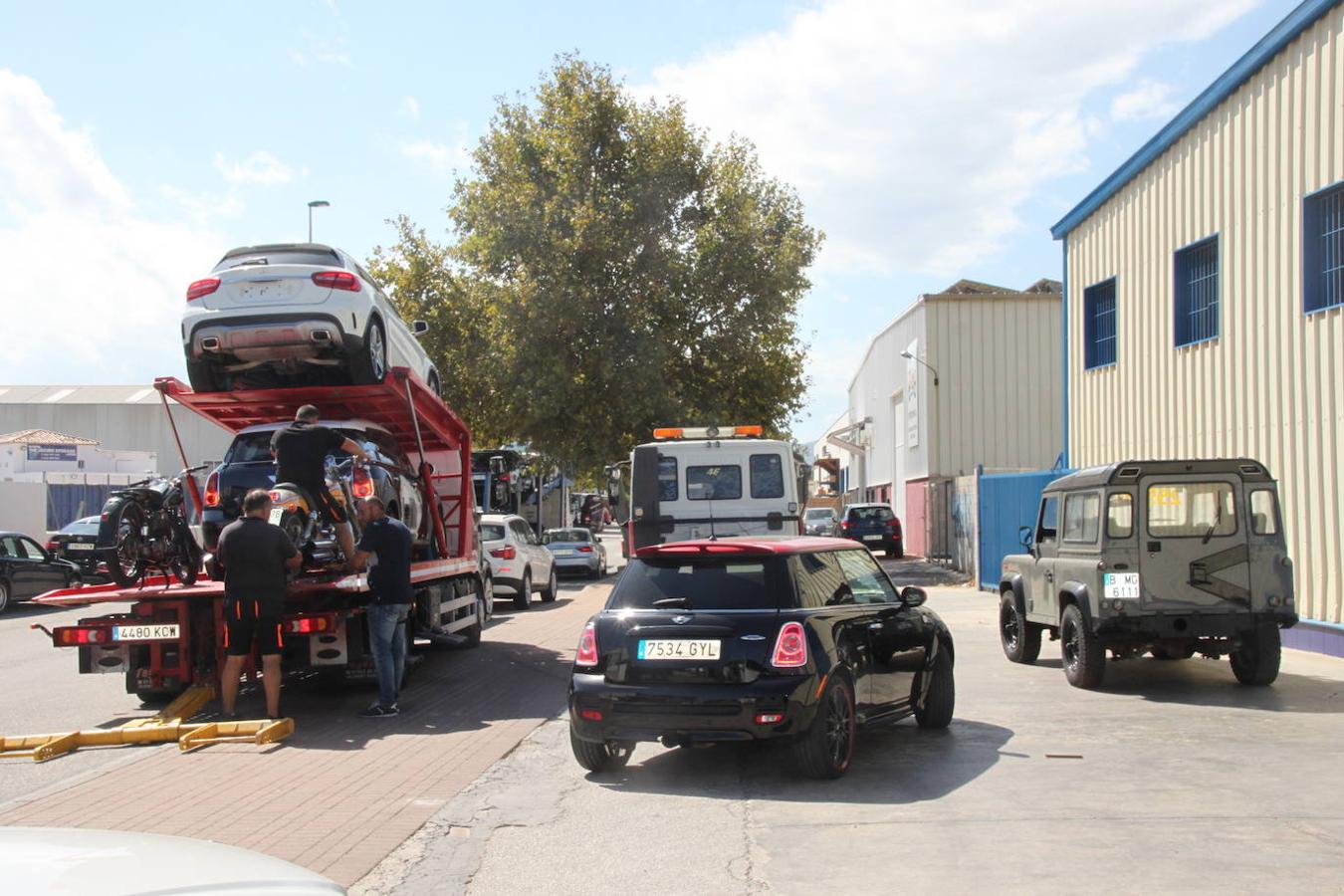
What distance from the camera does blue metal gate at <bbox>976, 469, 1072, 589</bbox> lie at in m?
21.9

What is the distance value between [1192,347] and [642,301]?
64.6ft

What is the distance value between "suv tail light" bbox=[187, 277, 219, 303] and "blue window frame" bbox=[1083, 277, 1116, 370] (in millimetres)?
13594

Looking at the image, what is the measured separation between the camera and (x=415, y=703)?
11.3 m

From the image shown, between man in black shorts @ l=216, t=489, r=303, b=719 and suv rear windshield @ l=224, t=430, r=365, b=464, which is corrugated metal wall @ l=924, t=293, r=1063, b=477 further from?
man in black shorts @ l=216, t=489, r=303, b=719

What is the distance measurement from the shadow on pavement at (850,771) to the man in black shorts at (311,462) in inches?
Result: 141

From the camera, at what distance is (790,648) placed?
7.43 m

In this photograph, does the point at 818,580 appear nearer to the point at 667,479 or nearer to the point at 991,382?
the point at 667,479

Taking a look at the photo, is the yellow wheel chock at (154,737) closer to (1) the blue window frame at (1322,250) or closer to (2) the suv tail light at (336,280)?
(2) the suv tail light at (336,280)

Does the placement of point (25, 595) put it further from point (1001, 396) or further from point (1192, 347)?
point (1001, 396)

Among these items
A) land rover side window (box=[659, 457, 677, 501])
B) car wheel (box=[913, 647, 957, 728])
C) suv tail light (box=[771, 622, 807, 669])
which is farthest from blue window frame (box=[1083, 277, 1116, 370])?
suv tail light (box=[771, 622, 807, 669])

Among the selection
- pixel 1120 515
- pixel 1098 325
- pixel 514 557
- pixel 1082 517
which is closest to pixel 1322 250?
pixel 1082 517

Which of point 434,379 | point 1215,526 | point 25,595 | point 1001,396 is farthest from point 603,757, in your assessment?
point 1001,396

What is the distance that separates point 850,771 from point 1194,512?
15.7ft

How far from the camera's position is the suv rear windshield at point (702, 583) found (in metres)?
7.77
